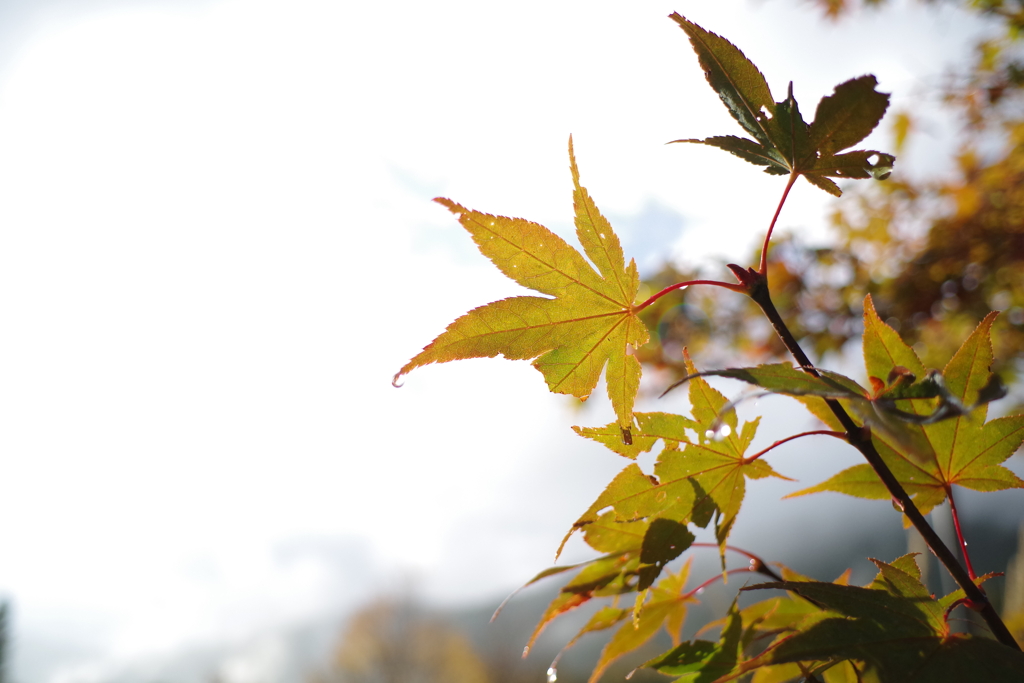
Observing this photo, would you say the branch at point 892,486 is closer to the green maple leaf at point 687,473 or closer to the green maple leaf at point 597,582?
the green maple leaf at point 687,473

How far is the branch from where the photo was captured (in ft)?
1.04

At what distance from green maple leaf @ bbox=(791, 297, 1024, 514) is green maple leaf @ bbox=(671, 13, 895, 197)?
94 millimetres

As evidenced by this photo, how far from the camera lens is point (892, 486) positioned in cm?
33

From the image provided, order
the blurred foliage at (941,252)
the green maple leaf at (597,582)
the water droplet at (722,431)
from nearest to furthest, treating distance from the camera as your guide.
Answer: the water droplet at (722,431), the green maple leaf at (597,582), the blurred foliage at (941,252)

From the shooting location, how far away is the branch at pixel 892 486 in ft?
1.04

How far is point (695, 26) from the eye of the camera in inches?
12.6

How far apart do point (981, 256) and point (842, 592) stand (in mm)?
1748

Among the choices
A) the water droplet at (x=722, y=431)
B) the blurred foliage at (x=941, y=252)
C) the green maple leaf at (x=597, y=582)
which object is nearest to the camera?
the water droplet at (x=722, y=431)

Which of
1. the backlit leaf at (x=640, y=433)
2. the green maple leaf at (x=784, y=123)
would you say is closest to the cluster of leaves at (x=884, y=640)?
the backlit leaf at (x=640, y=433)

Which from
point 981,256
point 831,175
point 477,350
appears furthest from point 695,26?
point 981,256

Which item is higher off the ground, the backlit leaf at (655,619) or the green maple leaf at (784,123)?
the green maple leaf at (784,123)

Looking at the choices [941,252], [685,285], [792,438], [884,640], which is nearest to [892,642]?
[884,640]

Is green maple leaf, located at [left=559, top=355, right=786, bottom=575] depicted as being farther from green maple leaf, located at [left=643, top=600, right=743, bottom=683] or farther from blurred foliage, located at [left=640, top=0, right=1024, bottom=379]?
blurred foliage, located at [left=640, top=0, right=1024, bottom=379]

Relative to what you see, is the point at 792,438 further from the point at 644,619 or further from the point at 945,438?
the point at 644,619
